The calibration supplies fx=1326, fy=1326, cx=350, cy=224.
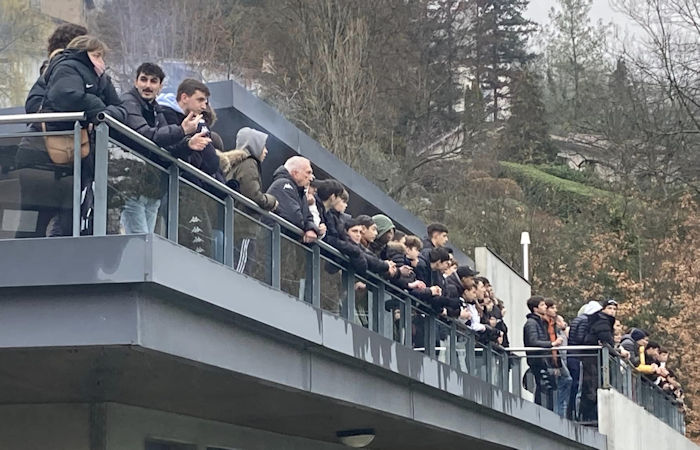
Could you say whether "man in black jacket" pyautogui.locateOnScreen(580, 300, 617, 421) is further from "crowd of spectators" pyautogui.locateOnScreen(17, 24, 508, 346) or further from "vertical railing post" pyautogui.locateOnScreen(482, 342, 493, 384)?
"crowd of spectators" pyautogui.locateOnScreen(17, 24, 508, 346)

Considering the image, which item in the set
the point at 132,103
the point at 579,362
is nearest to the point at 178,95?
the point at 132,103

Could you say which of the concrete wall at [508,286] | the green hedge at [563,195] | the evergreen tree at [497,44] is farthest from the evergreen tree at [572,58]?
the concrete wall at [508,286]

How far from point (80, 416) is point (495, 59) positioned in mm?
63756

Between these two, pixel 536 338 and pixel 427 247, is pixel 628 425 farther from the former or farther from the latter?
pixel 427 247

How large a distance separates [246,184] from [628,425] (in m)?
13.9

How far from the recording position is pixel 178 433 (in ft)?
38.8

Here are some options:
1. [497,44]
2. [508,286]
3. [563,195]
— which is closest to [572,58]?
[497,44]

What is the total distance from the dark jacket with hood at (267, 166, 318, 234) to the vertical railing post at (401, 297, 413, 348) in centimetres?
293

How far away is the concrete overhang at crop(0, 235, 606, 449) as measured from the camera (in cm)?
801

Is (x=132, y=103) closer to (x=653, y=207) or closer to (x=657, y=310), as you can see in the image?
(x=657, y=310)

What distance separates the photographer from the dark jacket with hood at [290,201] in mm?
10844

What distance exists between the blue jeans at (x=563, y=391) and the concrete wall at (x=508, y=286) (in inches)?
304

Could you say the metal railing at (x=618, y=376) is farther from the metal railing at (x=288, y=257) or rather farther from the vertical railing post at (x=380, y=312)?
the vertical railing post at (x=380, y=312)

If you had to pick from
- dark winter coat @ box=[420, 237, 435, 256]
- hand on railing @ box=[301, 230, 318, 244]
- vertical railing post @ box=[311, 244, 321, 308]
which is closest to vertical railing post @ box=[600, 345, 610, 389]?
dark winter coat @ box=[420, 237, 435, 256]
